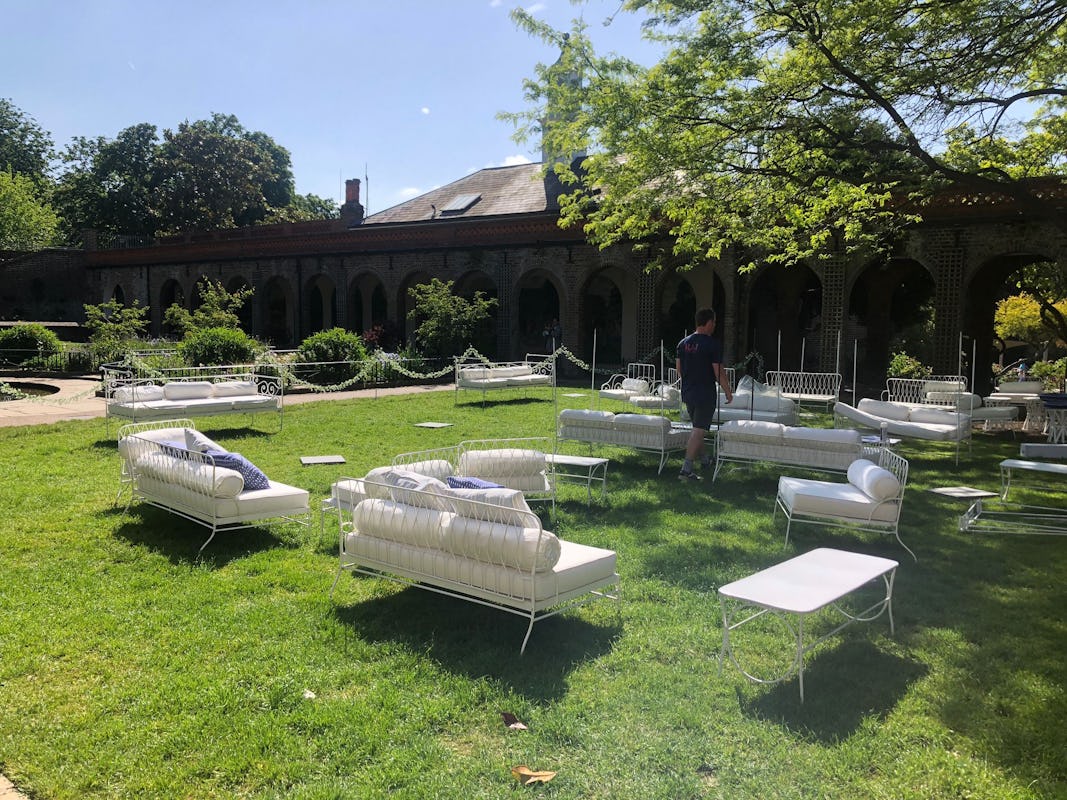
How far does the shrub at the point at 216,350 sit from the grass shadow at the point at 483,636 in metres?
13.4

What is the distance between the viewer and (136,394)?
10781mm

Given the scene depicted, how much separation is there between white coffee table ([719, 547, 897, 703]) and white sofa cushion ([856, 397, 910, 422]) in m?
6.52

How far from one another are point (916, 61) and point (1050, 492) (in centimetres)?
504

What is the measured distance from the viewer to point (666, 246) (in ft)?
66.2

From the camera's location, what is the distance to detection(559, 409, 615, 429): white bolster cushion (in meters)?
9.26

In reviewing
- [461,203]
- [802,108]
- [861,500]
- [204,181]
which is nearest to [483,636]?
[861,500]

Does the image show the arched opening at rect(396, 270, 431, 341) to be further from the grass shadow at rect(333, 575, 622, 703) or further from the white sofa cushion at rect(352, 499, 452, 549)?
the grass shadow at rect(333, 575, 622, 703)

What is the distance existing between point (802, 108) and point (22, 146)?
63.1 meters

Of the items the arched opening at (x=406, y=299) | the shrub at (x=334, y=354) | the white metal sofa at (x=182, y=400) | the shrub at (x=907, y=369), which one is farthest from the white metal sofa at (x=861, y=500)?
the arched opening at (x=406, y=299)

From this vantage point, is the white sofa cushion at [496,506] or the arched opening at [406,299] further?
the arched opening at [406,299]

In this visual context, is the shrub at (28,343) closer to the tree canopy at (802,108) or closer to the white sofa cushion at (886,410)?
the tree canopy at (802,108)

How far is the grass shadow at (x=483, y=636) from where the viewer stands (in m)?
3.91

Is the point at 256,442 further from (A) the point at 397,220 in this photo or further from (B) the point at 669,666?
(A) the point at 397,220

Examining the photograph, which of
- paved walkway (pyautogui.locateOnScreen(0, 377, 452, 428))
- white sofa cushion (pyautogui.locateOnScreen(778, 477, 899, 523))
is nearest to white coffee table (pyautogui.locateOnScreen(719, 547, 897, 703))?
Answer: white sofa cushion (pyautogui.locateOnScreen(778, 477, 899, 523))
